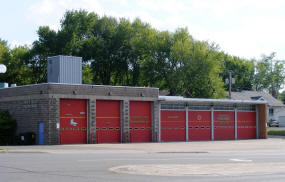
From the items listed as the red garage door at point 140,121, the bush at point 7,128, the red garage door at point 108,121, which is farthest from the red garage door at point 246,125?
the bush at point 7,128

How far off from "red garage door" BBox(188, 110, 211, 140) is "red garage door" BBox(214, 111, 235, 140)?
3.23 ft

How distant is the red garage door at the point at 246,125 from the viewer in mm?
47844

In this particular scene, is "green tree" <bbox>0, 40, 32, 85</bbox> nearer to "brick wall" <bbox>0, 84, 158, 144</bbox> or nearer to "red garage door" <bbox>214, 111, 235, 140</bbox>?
"brick wall" <bbox>0, 84, 158, 144</bbox>

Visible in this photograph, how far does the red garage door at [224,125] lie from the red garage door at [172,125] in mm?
4103

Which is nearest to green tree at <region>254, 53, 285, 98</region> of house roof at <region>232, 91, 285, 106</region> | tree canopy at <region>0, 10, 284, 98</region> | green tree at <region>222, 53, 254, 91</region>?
green tree at <region>222, 53, 254, 91</region>

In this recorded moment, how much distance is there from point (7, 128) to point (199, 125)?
677 inches

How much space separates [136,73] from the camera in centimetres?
7144

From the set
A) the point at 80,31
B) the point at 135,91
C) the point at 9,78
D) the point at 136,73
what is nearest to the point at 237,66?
the point at 136,73

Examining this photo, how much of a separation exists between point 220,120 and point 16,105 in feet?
63.0

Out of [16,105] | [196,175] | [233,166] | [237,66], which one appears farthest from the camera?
[237,66]

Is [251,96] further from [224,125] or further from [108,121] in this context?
[108,121]

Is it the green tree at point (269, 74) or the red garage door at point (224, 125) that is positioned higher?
the green tree at point (269, 74)

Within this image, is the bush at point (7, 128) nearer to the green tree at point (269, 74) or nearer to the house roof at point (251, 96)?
the house roof at point (251, 96)

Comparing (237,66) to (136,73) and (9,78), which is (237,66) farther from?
(9,78)
